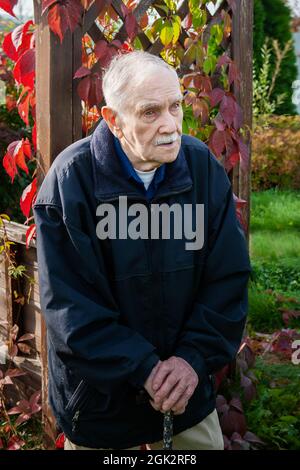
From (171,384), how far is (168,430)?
166 mm

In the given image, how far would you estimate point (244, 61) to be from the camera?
3.31 meters

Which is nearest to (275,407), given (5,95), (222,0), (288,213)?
(222,0)

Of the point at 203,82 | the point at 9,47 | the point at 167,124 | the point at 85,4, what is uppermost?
the point at 85,4

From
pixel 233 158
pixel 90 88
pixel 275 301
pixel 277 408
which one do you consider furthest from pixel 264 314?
Answer: pixel 90 88

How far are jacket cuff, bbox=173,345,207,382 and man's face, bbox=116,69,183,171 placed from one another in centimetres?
56

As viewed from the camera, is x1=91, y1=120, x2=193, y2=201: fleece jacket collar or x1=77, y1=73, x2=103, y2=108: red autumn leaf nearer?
x1=91, y1=120, x2=193, y2=201: fleece jacket collar

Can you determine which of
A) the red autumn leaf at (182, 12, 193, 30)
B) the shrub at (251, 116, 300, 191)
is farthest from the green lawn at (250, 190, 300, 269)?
the red autumn leaf at (182, 12, 193, 30)

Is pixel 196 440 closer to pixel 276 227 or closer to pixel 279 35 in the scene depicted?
pixel 276 227

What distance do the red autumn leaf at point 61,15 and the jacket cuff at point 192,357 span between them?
113 centimetres

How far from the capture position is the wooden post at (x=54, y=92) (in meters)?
2.59

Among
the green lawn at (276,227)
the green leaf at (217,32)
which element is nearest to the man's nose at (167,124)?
the green leaf at (217,32)

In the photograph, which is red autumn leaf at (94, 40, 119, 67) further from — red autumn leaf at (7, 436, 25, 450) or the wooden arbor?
red autumn leaf at (7, 436, 25, 450)

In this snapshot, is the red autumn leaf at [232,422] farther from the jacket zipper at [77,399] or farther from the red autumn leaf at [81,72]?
the red autumn leaf at [81,72]

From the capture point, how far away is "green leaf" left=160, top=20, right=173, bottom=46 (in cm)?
284
